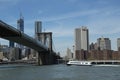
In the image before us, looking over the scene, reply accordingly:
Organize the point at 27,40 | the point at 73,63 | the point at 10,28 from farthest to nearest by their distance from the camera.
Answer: the point at 73,63
the point at 27,40
the point at 10,28

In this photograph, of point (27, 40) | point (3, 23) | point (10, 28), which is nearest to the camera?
point (3, 23)

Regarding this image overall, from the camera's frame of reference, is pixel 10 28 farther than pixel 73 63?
No

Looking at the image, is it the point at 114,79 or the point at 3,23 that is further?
the point at 3,23

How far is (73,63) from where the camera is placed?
134 metres

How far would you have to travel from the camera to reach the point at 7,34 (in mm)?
85938

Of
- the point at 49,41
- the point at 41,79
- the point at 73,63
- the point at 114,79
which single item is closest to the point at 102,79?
the point at 114,79

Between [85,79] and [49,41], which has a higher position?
[49,41]

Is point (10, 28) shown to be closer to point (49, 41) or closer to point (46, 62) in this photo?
point (46, 62)

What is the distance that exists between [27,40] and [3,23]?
93.4 ft

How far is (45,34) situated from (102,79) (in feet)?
418

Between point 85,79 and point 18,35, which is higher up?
point 18,35

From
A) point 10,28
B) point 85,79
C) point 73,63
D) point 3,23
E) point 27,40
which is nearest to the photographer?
point 85,79

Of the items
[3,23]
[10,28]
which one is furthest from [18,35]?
[3,23]

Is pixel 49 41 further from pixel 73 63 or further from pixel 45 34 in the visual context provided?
pixel 73 63
